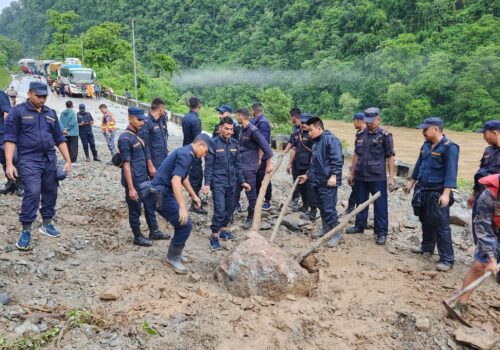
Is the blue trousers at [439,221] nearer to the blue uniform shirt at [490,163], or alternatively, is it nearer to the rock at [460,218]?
the blue uniform shirt at [490,163]

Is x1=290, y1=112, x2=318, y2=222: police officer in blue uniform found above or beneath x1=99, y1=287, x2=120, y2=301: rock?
above

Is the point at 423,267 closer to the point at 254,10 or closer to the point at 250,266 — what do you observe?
the point at 250,266

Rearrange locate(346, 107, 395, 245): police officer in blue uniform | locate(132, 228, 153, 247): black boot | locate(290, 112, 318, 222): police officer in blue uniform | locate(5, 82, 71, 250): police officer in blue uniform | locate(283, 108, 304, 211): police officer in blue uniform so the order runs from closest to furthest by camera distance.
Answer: locate(5, 82, 71, 250): police officer in blue uniform
locate(132, 228, 153, 247): black boot
locate(346, 107, 395, 245): police officer in blue uniform
locate(290, 112, 318, 222): police officer in blue uniform
locate(283, 108, 304, 211): police officer in blue uniform

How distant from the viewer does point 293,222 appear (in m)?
6.46

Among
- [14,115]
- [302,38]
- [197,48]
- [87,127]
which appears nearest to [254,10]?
[197,48]

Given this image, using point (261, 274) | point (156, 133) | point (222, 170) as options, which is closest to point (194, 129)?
point (156, 133)

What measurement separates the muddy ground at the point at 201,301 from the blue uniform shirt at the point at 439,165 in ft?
3.33

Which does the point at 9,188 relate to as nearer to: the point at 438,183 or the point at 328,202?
the point at 328,202

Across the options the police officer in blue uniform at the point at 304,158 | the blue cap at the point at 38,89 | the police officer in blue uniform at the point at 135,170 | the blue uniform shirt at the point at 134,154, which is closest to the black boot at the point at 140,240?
the police officer in blue uniform at the point at 135,170

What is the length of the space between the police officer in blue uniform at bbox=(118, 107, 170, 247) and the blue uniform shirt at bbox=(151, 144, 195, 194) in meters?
0.33

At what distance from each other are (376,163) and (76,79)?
93.7 feet

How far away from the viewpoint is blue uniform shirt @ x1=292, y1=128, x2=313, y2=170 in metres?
6.79

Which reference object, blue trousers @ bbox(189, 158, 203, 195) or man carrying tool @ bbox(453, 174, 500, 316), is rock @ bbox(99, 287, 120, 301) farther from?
man carrying tool @ bbox(453, 174, 500, 316)

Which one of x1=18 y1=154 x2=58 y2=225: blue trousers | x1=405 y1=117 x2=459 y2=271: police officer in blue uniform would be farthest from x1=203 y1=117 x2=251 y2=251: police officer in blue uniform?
x1=405 y1=117 x2=459 y2=271: police officer in blue uniform
